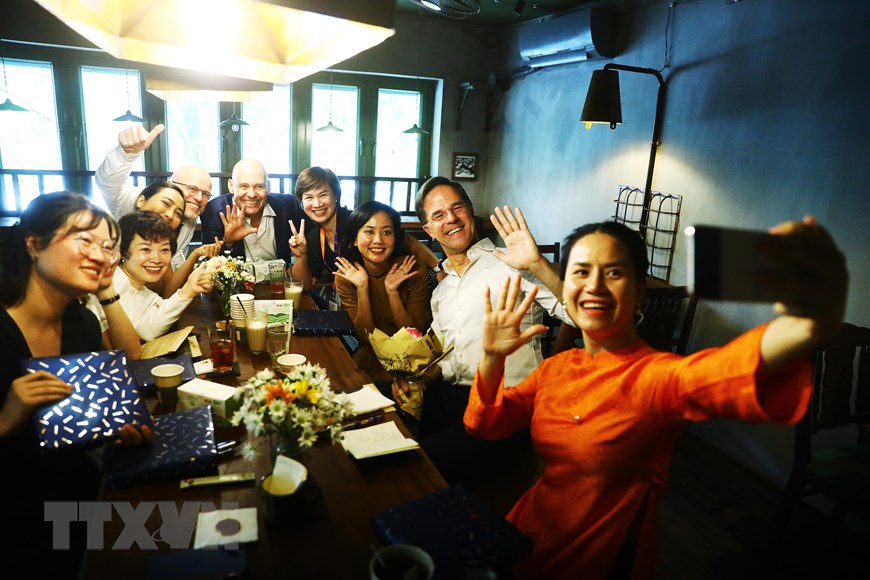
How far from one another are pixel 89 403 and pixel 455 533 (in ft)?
3.32

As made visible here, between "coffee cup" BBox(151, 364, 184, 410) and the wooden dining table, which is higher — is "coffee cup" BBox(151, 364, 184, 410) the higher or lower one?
the higher one

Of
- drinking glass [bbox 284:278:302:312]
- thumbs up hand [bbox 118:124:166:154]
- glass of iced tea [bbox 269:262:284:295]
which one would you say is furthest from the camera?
glass of iced tea [bbox 269:262:284:295]

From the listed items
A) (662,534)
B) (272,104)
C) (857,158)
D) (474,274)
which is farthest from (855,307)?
(272,104)

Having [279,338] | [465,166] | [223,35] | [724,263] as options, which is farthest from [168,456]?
[465,166]

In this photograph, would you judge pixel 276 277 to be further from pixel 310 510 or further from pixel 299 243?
pixel 310 510

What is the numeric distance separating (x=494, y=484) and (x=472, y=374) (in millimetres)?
460

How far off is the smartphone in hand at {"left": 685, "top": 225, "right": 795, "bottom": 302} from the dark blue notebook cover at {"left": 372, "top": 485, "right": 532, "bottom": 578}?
0.73 metres

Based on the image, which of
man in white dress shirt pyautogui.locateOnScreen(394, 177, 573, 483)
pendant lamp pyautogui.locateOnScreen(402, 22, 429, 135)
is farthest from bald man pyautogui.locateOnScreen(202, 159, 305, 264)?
pendant lamp pyautogui.locateOnScreen(402, 22, 429, 135)

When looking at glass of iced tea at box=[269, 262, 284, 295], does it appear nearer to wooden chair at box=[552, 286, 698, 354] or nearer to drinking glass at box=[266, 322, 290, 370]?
drinking glass at box=[266, 322, 290, 370]

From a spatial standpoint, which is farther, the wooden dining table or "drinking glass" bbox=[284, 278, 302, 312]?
"drinking glass" bbox=[284, 278, 302, 312]

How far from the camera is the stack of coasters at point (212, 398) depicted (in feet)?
5.50

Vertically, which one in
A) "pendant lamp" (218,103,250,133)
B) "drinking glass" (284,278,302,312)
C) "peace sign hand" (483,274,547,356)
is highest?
"pendant lamp" (218,103,250,133)

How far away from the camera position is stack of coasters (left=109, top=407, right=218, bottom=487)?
54.8 inches

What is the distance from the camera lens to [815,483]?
8.06 feet
